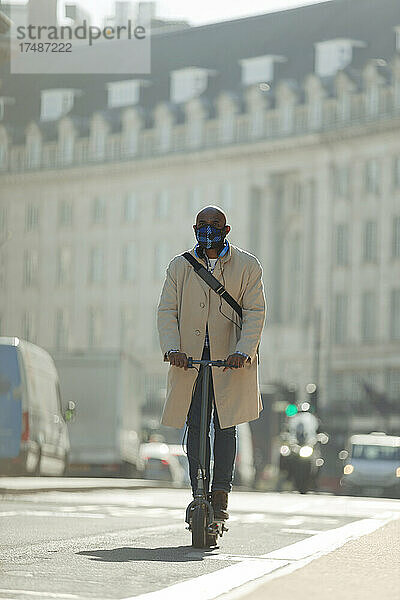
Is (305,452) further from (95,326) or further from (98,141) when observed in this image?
(98,141)

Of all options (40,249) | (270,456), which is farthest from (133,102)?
(270,456)

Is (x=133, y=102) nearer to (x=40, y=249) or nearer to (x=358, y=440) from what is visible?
(x=40, y=249)

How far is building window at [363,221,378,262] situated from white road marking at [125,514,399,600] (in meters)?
81.2

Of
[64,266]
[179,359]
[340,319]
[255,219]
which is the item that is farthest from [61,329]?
[179,359]

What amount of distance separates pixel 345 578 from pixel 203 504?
1425 mm

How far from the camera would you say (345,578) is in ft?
20.8

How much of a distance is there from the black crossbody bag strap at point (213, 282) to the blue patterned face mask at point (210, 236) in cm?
11

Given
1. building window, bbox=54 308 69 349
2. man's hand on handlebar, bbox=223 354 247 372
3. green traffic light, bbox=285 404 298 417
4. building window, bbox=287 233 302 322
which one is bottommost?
green traffic light, bbox=285 404 298 417

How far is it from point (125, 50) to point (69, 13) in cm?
2572

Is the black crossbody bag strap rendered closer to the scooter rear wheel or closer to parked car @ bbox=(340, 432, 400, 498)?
the scooter rear wheel

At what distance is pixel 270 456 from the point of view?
5278 centimetres

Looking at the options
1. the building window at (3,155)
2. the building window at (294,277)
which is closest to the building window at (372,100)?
the building window at (294,277)

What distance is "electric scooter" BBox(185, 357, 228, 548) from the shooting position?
7.63m

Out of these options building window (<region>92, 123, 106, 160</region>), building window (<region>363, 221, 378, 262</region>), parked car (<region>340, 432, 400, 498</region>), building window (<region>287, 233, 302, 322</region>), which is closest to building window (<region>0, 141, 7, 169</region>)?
building window (<region>92, 123, 106, 160</region>)
